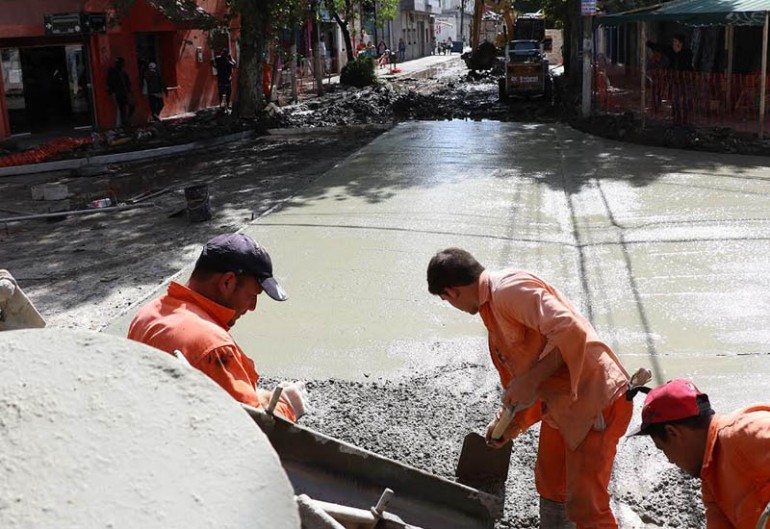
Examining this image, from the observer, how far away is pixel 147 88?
22.8m

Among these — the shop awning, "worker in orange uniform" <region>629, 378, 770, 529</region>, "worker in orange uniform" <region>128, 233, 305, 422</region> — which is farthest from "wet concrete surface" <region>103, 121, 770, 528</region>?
the shop awning

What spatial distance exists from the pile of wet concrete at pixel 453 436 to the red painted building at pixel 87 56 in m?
16.2

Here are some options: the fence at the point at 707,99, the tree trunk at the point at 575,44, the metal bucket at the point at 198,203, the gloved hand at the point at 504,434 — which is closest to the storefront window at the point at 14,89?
the metal bucket at the point at 198,203

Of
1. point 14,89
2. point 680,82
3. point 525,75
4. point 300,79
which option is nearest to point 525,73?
point 525,75

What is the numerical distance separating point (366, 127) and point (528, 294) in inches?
675

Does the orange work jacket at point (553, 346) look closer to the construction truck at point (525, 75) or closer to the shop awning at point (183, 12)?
Answer: the shop awning at point (183, 12)

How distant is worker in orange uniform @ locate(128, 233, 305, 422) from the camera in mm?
2870

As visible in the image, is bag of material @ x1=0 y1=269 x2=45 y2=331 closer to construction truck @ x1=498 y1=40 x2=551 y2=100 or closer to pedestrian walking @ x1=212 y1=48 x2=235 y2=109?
construction truck @ x1=498 y1=40 x2=551 y2=100

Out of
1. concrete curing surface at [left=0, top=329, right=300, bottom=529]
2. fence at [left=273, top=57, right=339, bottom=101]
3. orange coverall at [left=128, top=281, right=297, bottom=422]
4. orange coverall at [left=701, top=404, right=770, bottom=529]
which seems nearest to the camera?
concrete curing surface at [left=0, top=329, right=300, bottom=529]

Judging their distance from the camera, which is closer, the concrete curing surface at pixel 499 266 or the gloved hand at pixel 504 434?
the gloved hand at pixel 504 434

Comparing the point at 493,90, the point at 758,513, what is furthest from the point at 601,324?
the point at 493,90

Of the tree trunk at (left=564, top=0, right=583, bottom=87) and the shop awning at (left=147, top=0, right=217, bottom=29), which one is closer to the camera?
the shop awning at (left=147, top=0, right=217, bottom=29)

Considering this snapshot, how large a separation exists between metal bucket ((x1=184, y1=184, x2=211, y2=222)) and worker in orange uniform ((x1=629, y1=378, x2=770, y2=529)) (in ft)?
28.9

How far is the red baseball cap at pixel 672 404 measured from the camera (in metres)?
2.68
